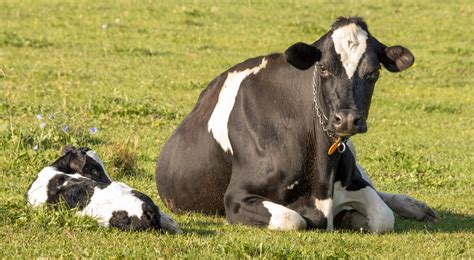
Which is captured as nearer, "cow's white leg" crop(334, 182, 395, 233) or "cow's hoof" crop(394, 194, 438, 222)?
"cow's white leg" crop(334, 182, 395, 233)

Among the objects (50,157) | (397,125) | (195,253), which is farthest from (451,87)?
(195,253)

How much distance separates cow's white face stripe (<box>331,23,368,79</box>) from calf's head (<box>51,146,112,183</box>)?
2.49 meters

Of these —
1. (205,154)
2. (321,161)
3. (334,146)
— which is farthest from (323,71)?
(205,154)

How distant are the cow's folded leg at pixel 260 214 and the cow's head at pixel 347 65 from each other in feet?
2.98

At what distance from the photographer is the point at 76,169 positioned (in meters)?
10.3

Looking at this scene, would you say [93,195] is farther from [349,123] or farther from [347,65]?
[347,65]

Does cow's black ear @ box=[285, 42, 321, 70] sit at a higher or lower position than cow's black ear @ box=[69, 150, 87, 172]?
higher

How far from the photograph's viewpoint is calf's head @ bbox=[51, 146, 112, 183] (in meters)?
10.3

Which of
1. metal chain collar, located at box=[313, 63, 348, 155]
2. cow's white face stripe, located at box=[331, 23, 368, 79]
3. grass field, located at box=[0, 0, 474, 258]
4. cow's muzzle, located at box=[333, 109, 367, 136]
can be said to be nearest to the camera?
grass field, located at box=[0, 0, 474, 258]

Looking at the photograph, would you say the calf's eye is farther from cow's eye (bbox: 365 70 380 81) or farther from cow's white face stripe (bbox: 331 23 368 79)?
cow's white face stripe (bbox: 331 23 368 79)

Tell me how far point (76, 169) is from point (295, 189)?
2.03 m

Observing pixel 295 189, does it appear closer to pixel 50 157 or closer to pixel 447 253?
pixel 447 253

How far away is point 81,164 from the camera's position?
10352 millimetres

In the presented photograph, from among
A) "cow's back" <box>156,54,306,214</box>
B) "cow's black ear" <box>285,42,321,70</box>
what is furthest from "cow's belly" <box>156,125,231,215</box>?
"cow's black ear" <box>285,42,321,70</box>
